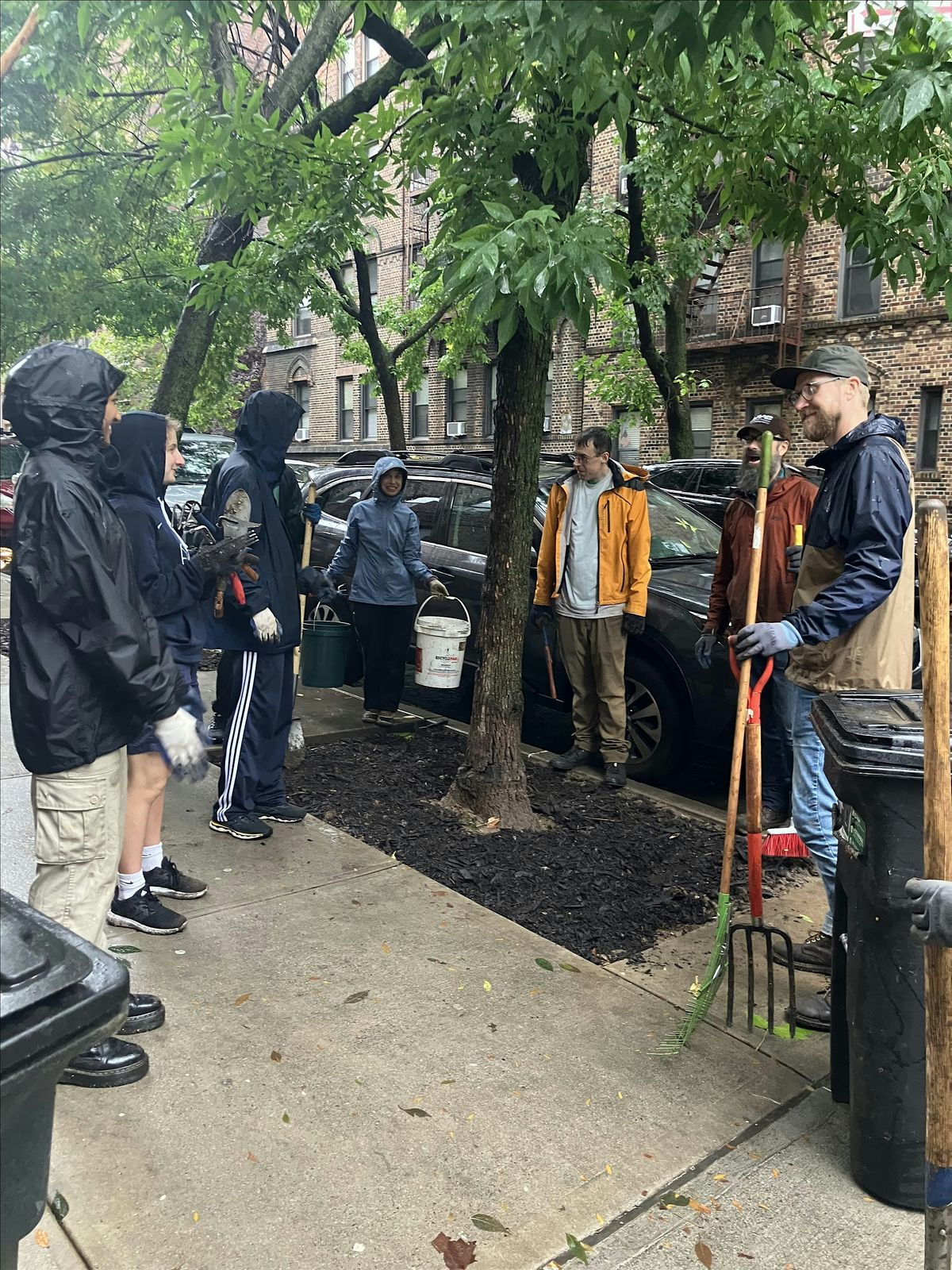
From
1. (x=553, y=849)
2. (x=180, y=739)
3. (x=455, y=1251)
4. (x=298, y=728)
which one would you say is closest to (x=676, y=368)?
(x=298, y=728)

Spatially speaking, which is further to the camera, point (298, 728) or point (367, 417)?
point (367, 417)

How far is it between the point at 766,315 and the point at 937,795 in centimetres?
2055

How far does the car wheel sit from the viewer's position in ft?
19.7

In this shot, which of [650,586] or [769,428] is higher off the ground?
[769,428]

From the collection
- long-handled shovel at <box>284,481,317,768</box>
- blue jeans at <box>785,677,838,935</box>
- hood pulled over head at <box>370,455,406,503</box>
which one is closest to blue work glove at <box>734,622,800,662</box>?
blue jeans at <box>785,677,838,935</box>

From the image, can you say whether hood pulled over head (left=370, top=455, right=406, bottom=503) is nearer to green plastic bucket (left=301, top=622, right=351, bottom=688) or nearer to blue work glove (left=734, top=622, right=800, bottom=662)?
green plastic bucket (left=301, top=622, right=351, bottom=688)

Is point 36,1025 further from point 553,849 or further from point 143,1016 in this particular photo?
point 553,849

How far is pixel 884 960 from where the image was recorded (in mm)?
2432

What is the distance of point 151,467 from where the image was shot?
374cm

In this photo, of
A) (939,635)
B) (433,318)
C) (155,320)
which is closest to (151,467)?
(939,635)

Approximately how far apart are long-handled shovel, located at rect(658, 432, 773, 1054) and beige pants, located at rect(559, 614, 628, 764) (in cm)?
236

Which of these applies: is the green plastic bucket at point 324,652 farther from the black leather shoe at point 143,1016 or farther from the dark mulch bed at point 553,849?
→ the black leather shoe at point 143,1016

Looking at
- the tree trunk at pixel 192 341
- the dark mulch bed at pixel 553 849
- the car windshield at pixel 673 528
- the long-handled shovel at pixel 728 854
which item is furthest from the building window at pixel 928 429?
the long-handled shovel at pixel 728 854

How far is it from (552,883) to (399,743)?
230 centimetres
